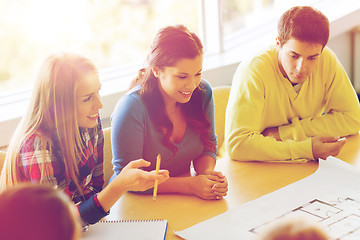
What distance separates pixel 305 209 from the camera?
1.13 metres

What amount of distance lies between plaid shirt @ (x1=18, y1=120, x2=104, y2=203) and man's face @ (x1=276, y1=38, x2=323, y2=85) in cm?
72

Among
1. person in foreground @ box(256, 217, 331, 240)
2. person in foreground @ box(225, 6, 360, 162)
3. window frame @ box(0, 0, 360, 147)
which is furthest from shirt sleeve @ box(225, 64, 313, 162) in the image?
person in foreground @ box(256, 217, 331, 240)

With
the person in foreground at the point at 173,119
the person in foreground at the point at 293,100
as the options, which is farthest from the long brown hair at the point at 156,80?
the person in foreground at the point at 293,100

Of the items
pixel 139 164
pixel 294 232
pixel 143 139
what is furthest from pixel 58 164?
pixel 294 232

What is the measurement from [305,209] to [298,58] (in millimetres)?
619

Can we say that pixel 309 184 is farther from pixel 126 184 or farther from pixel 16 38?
pixel 16 38

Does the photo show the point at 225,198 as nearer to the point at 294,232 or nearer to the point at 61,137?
the point at 61,137

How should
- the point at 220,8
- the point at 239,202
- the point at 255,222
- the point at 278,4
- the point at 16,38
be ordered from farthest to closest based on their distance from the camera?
the point at 278,4, the point at 220,8, the point at 16,38, the point at 239,202, the point at 255,222

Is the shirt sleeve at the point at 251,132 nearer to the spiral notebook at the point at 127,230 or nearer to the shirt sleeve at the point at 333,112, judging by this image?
the shirt sleeve at the point at 333,112

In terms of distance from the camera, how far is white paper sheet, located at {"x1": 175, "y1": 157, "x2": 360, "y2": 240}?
1037 millimetres

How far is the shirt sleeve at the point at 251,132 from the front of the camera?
1475 mm

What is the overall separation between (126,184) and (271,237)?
2.26 feet

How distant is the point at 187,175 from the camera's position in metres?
1.43

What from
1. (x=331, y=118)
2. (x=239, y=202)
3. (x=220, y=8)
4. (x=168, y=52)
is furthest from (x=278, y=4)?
(x=239, y=202)
